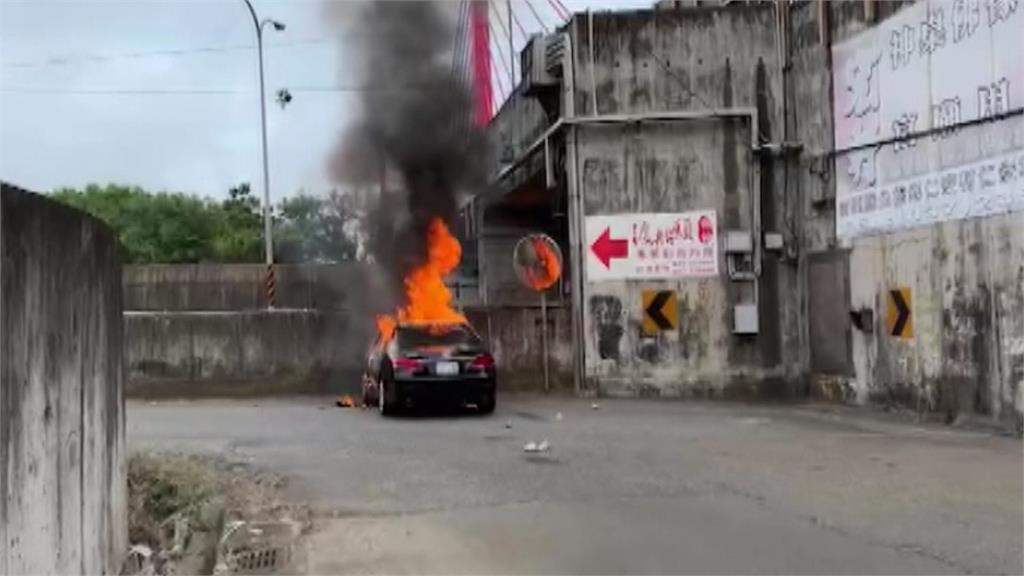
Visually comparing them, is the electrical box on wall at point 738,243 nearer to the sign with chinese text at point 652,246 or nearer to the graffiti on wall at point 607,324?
the sign with chinese text at point 652,246

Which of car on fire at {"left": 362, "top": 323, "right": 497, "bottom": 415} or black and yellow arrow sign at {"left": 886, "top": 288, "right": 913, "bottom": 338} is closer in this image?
black and yellow arrow sign at {"left": 886, "top": 288, "right": 913, "bottom": 338}

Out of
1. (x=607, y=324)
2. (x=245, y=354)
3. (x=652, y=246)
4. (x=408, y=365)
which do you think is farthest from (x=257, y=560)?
(x=245, y=354)

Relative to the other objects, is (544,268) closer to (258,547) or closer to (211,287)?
(258,547)

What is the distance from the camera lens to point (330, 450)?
41.4 ft

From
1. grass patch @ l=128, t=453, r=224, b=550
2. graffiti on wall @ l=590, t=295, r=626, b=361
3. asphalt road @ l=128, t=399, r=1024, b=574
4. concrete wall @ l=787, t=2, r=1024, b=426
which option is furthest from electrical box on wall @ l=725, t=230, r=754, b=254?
grass patch @ l=128, t=453, r=224, b=550

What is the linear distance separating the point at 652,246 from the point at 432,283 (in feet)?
14.2

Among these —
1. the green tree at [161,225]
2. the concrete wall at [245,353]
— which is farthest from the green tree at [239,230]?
the concrete wall at [245,353]

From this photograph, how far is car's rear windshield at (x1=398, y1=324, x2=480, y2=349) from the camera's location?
667 inches

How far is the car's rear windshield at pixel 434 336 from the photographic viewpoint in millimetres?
16938

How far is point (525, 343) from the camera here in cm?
2062

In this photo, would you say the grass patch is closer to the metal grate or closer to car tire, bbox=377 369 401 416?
the metal grate

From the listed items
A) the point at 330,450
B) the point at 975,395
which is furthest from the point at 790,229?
the point at 330,450

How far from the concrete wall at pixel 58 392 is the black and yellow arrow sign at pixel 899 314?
12.2 m

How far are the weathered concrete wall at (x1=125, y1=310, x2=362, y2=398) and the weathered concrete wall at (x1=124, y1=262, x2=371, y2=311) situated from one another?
926 centimetres
